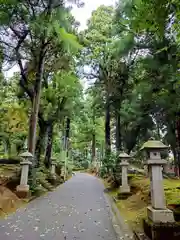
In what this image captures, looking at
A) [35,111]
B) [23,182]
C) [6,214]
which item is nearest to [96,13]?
[35,111]

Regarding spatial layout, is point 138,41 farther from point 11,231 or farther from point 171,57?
point 11,231

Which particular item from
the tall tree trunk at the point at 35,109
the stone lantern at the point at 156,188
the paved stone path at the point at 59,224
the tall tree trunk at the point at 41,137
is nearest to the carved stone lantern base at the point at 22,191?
the paved stone path at the point at 59,224

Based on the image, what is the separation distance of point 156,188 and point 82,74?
12711 millimetres

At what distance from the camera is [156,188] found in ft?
12.8

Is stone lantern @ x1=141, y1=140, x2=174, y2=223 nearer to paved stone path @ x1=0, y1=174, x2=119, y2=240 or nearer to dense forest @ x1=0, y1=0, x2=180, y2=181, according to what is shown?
paved stone path @ x1=0, y1=174, x2=119, y2=240

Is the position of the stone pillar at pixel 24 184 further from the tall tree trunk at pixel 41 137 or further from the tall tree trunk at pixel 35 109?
the tall tree trunk at pixel 41 137

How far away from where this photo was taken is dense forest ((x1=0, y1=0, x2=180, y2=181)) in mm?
8750

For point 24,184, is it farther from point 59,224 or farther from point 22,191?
point 59,224

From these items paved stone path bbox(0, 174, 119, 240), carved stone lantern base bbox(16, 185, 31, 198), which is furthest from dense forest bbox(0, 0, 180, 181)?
paved stone path bbox(0, 174, 119, 240)

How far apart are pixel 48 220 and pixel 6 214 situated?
1.35 meters

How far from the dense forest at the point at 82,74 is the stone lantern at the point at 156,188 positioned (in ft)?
7.13

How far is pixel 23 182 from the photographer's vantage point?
8.02 m

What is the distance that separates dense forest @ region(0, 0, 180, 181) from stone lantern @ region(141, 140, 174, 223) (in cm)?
217

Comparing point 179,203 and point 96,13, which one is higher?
point 96,13
